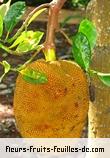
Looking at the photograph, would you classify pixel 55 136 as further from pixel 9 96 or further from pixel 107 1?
pixel 9 96

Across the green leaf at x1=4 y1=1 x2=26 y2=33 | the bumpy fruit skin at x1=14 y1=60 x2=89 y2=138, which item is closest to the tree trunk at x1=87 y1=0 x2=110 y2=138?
the bumpy fruit skin at x1=14 y1=60 x2=89 y2=138

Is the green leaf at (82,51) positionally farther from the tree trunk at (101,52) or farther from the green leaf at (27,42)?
the tree trunk at (101,52)

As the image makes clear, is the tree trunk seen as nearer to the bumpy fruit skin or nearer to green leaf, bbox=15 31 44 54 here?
the bumpy fruit skin

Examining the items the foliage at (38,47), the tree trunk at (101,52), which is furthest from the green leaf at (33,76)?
the tree trunk at (101,52)

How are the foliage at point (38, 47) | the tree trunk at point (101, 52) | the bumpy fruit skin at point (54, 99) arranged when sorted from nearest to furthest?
the foliage at point (38, 47) → the bumpy fruit skin at point (54, 99) → the tree trunk at point (101, 52)

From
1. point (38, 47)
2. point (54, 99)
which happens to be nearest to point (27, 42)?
point (38, 47)

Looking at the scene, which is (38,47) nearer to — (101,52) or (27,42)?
(27,42)
